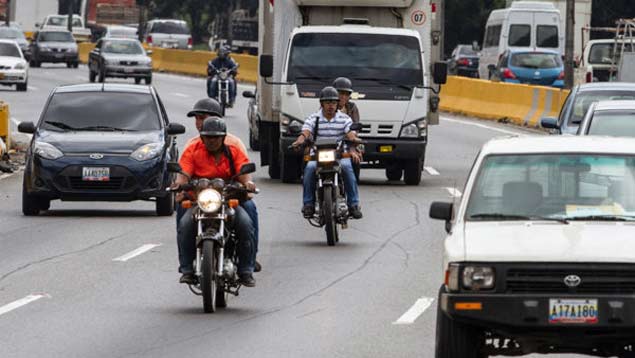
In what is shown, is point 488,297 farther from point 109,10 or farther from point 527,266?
point 109,10

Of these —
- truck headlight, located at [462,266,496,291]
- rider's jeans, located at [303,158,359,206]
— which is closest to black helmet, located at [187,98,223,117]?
truck headlight, located at [462,266,496,291]

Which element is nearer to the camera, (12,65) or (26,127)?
(26,127)

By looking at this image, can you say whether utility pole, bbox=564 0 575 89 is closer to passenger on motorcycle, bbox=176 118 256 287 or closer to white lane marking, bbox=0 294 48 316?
white lane marking, bbox=0 294 48 316

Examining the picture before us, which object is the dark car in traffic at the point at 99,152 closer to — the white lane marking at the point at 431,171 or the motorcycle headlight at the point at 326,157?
the motorcycle headlight at the point at 326,157

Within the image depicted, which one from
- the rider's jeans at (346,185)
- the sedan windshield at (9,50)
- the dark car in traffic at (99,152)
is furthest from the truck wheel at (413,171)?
the sedan windshield at (9,50)

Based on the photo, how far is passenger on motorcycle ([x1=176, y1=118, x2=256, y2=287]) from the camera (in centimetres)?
1407

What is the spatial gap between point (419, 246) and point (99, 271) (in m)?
3.78

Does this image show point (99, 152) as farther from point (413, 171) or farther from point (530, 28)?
point (530, 28)

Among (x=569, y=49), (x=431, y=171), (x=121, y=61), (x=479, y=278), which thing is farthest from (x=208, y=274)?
(x=121, y=61)

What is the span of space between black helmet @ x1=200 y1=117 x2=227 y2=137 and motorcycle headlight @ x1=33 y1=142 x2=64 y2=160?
819 centimetres

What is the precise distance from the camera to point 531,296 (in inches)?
394

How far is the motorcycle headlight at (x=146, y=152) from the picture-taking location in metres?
22.0

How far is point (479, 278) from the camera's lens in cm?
1016

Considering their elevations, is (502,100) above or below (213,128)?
below
